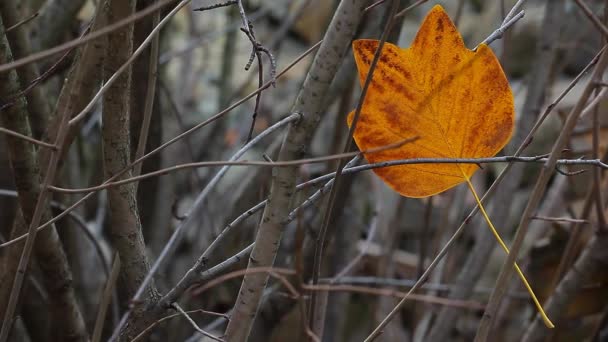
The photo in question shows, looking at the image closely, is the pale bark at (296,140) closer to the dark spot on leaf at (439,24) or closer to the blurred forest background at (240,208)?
the blurred forest background at (240,208)

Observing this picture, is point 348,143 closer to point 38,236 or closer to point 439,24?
point 439,24

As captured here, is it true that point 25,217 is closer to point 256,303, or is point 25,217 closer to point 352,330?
point 256,303

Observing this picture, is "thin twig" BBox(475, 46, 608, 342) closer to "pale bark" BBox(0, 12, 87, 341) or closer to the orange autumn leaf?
the orange autumn leaf

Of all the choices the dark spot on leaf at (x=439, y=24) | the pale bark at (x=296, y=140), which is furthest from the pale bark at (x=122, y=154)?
the dark spot on leaf at (x=439, y=24)

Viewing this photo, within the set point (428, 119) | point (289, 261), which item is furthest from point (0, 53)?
point (289, 261)

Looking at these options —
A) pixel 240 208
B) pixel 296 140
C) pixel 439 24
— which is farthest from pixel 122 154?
pixel 240 208

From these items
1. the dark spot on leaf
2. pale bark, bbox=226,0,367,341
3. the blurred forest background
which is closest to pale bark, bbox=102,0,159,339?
the blurred forest background
